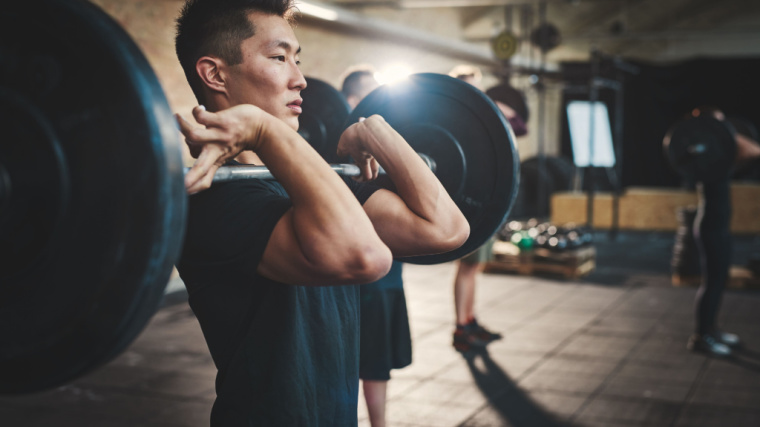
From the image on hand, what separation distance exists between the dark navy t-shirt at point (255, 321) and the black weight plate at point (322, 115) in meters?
0.78

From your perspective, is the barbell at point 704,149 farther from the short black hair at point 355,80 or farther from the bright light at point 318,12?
the bright light at point 318,12

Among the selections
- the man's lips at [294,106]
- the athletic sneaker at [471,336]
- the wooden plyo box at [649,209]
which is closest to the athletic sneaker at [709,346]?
the athletic sneaker at [471,336]

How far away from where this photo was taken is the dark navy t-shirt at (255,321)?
0.89m

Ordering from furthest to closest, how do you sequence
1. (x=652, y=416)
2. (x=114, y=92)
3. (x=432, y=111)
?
(x=652, y=416)
(x=432, y=111)
(x=114, y=92)

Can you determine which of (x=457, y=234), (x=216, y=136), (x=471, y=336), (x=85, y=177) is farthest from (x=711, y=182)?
(x=85, y=177)

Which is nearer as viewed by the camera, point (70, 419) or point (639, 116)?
point (70, 419)

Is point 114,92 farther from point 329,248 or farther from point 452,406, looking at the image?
point 452,406

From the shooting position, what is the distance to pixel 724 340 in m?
3.59

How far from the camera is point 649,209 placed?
8797 millimetres

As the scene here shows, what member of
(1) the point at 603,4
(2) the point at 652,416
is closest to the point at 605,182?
(1) the point at 603,4

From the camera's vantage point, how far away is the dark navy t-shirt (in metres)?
0.89

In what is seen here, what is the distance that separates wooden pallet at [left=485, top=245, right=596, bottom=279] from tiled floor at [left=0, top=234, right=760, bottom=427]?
827 millimetres

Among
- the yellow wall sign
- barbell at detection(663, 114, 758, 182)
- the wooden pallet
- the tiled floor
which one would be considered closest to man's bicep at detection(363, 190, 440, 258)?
the tiled floor

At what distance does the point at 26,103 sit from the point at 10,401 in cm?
267
